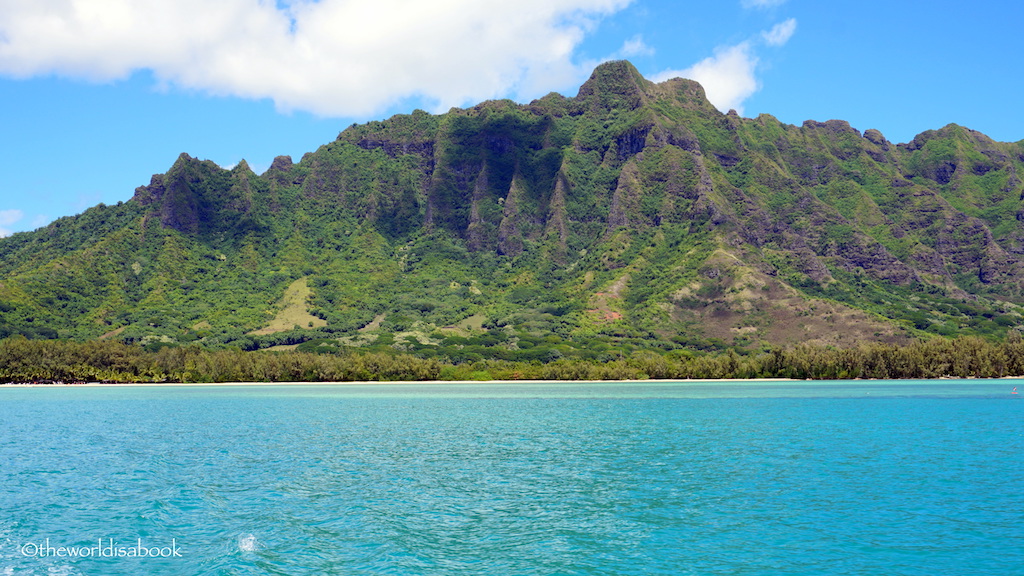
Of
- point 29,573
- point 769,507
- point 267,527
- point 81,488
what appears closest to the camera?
point 29,573

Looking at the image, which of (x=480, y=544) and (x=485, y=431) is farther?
(x=485, y=431)

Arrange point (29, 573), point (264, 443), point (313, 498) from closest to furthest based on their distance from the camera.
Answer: point (29, 573) → point (313, 498) → point (264, 443)

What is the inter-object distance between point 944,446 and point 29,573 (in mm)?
71123

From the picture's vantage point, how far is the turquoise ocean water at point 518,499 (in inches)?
1350

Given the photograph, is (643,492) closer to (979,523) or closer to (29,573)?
(979,523)

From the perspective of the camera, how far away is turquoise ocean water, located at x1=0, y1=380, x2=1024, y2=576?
34281mm

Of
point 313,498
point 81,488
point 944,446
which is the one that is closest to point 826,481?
point 944,446

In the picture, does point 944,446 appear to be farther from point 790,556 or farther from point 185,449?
point 185,449

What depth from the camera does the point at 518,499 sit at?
1828 inches

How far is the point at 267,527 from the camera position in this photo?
39906 mm

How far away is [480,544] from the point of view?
119 ft

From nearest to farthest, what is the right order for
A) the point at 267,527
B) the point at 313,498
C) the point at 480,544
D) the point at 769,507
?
the point at 480,544
the point at 267,527
the point at 769,507
the point at 313,498

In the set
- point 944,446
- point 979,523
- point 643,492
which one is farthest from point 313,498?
point 944,446

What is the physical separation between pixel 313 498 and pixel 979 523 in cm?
3761
